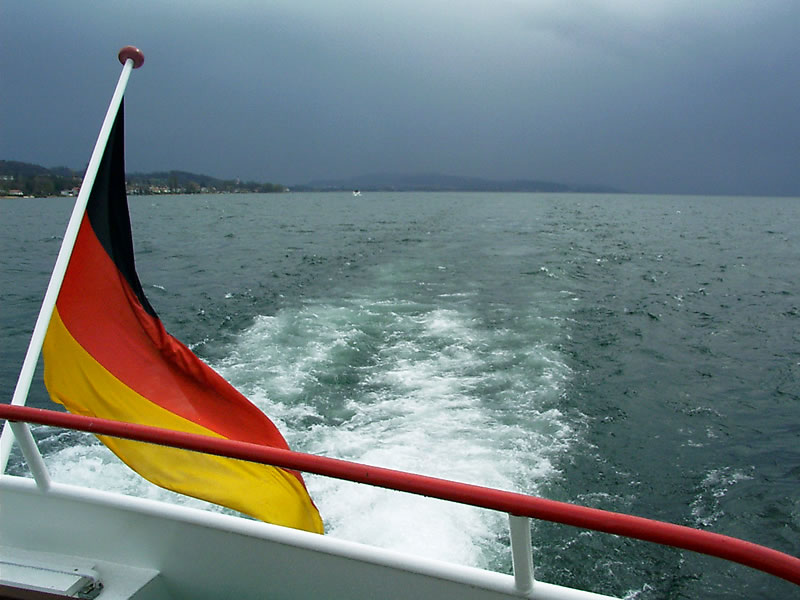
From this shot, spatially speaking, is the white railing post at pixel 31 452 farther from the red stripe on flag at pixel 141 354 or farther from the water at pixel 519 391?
the water at pixel 519 391

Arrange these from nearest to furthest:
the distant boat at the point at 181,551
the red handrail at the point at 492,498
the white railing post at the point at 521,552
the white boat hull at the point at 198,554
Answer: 1. the red handrail at the point at 492,498
2. the white railing post at the point at 521,552
3. the distant boat at the point at 181,551
4. the white boat hull at the point at 198,554

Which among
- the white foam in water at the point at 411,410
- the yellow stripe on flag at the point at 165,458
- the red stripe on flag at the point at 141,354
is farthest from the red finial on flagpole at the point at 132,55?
the white foam in water at the point at 411,410

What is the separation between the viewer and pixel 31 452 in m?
2.02

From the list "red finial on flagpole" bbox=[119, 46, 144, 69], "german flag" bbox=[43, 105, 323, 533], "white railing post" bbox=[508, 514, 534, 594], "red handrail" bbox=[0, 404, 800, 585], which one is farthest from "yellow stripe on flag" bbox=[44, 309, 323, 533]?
"red finial on flagpole" bbox=[119, 46, 144, 69]

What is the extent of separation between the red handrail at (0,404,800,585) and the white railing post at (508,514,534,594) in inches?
4.6

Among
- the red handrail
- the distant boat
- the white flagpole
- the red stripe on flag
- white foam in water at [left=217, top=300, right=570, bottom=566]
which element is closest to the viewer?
the red handrail

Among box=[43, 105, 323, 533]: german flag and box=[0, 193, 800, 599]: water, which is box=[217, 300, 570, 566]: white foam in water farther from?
box=[43, 105, 323, 533]: german flag

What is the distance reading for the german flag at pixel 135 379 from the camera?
7.92 feet

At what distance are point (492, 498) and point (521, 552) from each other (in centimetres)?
34

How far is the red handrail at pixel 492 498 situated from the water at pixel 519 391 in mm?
2839

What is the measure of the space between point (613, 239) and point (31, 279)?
22266mm

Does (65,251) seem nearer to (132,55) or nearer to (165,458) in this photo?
(165,458)

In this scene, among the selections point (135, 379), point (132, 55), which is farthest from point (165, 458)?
point (132, 55)

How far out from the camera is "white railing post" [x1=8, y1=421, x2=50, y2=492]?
194 centimetres
